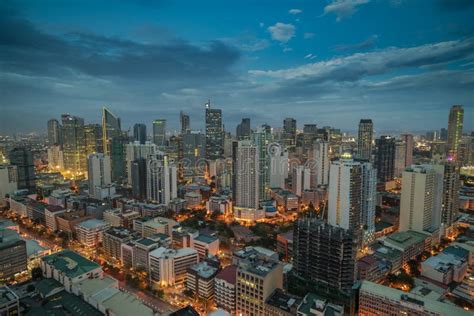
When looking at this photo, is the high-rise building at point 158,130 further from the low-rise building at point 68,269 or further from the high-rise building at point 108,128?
the low-rise building at point 68,269

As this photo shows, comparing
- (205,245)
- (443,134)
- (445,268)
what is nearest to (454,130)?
(443,134)

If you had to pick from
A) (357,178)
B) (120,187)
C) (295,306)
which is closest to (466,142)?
Answer: (357,178)

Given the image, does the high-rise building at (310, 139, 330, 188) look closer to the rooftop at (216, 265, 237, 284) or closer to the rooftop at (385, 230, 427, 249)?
the rooftop at (385, 230, 427, 249)

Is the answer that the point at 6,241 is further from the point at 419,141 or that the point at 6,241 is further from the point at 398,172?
the point at 419,141

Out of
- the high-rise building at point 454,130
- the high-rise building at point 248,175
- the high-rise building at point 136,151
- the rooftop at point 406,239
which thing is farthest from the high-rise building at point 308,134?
the rooftop at point 406,239

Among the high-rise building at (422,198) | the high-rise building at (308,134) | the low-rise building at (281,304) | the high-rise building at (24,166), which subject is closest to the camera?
the low-rise building at (281,304)

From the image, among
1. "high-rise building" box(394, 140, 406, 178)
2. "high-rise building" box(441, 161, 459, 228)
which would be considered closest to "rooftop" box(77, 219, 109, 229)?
"high-rise building" box(441, 161, 459, 228)
